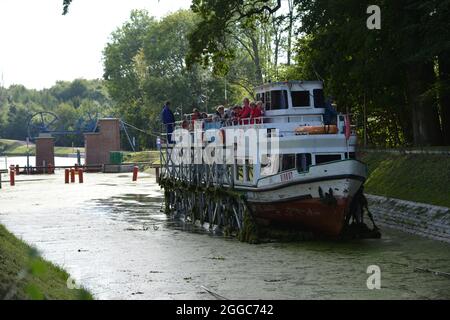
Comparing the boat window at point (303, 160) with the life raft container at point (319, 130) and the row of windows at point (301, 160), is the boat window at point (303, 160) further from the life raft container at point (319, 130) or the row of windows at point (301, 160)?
the life raft container at point (319, 130)

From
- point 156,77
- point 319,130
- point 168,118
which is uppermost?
point 156,77

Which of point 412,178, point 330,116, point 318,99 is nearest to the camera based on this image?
point 330,116

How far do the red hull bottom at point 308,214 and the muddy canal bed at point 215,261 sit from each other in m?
0.56

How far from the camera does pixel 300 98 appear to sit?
2884cm

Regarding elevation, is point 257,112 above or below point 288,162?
above

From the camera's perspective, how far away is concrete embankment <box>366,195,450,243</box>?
25688 millimetres

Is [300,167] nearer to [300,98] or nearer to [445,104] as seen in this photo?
[300,98]

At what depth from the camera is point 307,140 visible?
86.0 feet

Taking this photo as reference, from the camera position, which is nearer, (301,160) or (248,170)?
(301,160)

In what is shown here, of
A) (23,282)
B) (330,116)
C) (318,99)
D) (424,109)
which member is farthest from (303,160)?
(23,282)

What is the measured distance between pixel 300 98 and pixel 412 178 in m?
5.91
